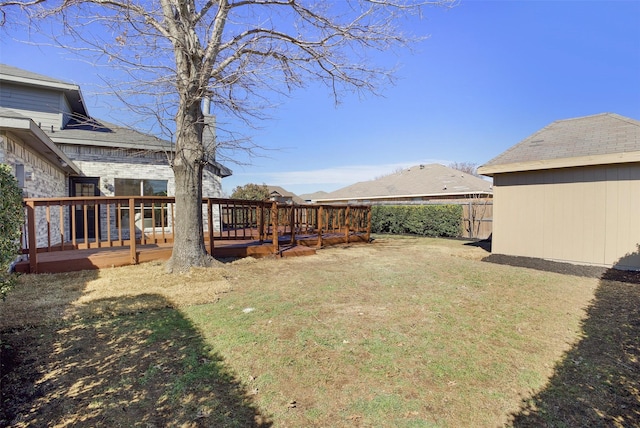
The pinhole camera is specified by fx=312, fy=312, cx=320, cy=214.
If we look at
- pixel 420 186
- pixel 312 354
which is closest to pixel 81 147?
pixel 312 354

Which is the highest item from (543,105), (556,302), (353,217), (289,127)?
(543,105)

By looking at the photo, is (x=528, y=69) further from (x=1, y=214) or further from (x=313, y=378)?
(x=1, y=214)

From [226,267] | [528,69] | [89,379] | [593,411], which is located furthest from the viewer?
[528,69]

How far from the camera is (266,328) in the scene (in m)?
3.11

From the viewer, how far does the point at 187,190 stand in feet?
17.2

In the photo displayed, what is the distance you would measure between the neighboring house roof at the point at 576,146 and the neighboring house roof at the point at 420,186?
8333 millimetres

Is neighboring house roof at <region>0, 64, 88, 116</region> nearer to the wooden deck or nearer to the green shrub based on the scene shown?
the wooden deck

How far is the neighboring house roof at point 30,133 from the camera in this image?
4539 mm

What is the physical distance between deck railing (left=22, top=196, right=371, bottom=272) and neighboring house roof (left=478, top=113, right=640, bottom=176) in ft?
15.6

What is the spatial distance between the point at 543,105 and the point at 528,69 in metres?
4.51

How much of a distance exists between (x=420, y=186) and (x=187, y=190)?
657 inches

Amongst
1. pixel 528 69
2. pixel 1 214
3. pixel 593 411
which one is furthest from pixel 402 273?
pixel 528 69

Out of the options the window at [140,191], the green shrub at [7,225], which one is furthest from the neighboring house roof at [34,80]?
the green shrub at [7,225]

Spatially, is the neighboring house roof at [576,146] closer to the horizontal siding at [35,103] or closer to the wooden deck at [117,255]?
the wooden deck at [117,255]
